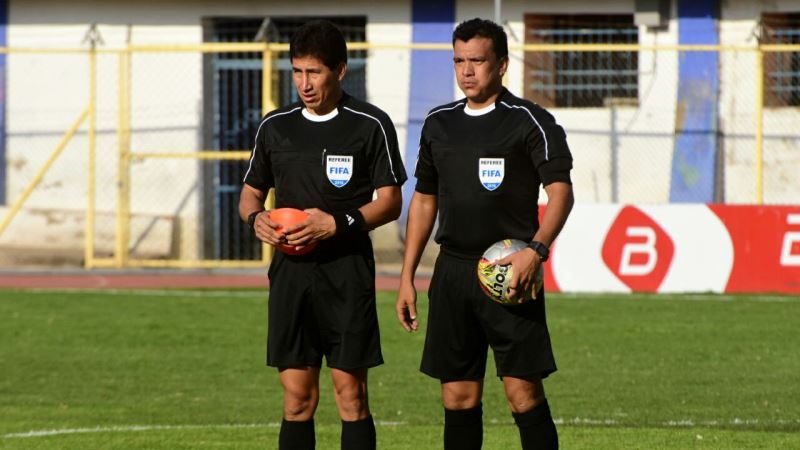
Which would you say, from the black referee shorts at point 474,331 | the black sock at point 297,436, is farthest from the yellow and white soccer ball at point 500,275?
the black sock at point 297,436

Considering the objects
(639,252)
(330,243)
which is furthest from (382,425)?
(639,252)

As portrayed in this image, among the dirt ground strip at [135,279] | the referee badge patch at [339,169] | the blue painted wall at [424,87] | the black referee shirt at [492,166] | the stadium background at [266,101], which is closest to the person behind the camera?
the black referee shirt at [492,166]

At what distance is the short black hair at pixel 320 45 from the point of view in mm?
7062

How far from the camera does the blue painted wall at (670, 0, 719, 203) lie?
2203cm

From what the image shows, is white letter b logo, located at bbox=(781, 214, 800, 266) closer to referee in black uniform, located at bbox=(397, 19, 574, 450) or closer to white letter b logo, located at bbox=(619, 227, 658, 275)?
white letter b logo, located at bbox=(619, 227, 658, 275)

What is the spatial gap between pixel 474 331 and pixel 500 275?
471mm

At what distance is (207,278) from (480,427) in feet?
46.0

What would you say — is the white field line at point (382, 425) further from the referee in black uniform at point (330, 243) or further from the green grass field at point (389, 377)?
the referee in black uniform at point (330, 243)

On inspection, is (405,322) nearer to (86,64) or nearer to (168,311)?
(168,311)

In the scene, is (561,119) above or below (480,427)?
above

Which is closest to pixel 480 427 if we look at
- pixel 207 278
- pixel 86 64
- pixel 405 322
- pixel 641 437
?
pixel 405 322

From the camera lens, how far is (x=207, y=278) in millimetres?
20984

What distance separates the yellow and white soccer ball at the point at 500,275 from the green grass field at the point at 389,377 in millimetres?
2552

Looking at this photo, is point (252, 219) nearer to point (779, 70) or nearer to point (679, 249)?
point (679, 249)
